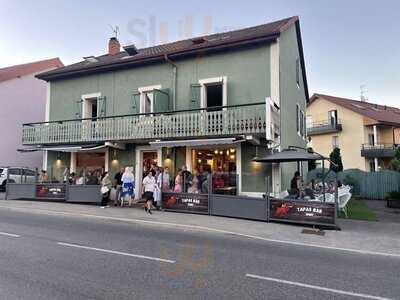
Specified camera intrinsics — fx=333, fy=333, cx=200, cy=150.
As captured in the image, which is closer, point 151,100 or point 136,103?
point 151,100

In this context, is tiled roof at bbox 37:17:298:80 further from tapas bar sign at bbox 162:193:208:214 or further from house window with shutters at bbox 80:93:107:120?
tapas bar sign at bbox 162:193:208:214

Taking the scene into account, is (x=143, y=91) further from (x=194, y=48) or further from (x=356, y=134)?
(x=356, y=134)

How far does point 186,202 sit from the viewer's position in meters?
12.9

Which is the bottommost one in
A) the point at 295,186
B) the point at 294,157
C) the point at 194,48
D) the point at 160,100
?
the point at 295,186

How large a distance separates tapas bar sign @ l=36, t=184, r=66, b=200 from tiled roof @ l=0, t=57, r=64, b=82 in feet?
41.2

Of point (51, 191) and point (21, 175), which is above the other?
point (21, 175)

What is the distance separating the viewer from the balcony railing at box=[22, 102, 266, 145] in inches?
520

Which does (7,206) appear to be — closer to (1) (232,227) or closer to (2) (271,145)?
(1) (232,227)

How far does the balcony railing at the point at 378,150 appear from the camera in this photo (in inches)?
1245

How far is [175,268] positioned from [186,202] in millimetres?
7122

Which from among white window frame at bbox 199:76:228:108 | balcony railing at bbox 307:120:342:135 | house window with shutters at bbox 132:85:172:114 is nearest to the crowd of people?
house window with shutters at bbox 132:85:172:114

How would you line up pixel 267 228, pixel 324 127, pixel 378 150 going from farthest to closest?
1. pixel 324 127
2. pixel 378 150
3. pixel 267 228

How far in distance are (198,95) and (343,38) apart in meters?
10.4

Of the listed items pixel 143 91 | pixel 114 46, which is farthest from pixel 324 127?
pixel 143 91
